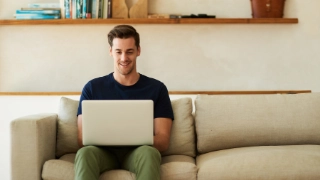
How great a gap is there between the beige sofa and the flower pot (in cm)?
87

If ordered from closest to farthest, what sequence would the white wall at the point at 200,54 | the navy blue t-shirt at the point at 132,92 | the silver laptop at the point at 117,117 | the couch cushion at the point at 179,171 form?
1. the silver laptop at the point at 117,117
2. the couch cushion at the point at 179,171
3. the navy blue t-shirt at the point at 132,92
4. the white wall at the point at 200,54

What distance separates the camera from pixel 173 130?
2965 mm

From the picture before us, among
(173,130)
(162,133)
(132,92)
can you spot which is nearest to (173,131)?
(173,130)

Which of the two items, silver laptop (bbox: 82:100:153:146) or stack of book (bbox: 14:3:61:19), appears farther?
stack of book (bbox: 14:3:61:19)

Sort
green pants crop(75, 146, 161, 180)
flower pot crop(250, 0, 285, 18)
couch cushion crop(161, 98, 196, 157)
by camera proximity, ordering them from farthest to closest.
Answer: flower pot crop(250, 0, 285, 18), couch cushion crop(161, 98, 196, 157), green pants crop(75, 146, 161, 180)

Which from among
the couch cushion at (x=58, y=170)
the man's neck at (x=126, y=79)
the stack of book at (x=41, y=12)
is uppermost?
the stack of book at (x=41, y=12)

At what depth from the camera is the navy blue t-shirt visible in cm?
283

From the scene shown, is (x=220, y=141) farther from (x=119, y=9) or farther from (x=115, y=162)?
(x=119, y=9)

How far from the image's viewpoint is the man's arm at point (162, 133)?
8.93 ft

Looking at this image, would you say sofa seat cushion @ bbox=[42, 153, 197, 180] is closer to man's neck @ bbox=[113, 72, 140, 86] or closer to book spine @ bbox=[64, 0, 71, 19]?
man's neck @ bbox=[113, 72, 140, 86]

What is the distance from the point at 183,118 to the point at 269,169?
2.18ft

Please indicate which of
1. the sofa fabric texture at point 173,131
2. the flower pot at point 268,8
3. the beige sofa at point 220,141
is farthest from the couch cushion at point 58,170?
the flower pot at point 268,8

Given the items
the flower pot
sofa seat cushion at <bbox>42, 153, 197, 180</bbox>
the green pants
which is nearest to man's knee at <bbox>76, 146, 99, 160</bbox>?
the green pants

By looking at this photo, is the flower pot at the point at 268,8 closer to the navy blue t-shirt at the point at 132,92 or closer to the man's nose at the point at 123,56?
the navy blue t-shirt at the point at 132,92
